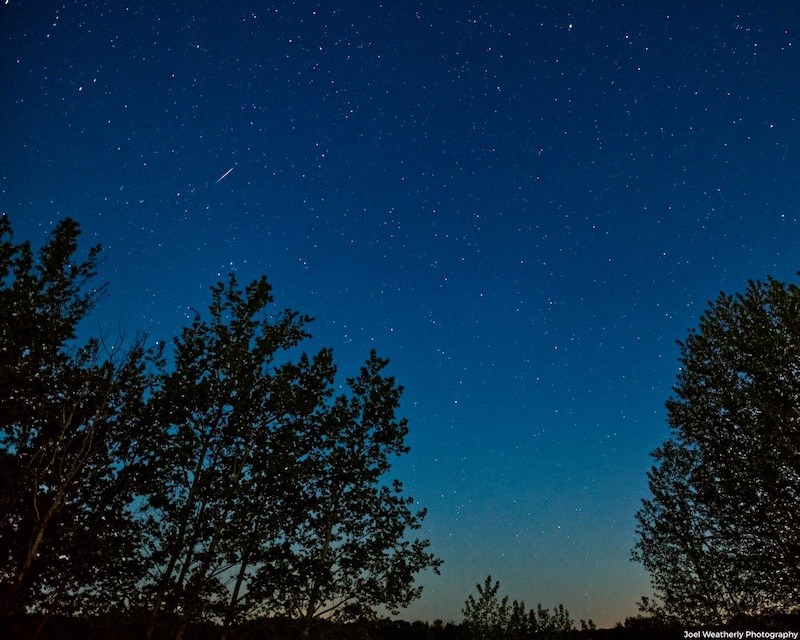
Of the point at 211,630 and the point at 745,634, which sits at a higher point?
the point at 745,634

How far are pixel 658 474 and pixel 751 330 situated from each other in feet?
24.1

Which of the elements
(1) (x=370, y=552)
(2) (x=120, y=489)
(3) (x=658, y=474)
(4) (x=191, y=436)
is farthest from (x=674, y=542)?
(2) (x=120, y=489)

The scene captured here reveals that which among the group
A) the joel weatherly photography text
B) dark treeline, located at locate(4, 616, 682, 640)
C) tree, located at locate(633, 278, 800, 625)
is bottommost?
dark treeline, located at locate(4, 616, 682, 640)

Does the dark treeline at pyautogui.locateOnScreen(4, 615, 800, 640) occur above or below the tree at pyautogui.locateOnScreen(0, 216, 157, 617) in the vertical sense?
below

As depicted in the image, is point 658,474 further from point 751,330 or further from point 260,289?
point 260,289

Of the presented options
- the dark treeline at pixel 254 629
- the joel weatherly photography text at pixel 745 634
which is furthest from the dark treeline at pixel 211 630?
the joel weatherly photography text at pixel 745 634

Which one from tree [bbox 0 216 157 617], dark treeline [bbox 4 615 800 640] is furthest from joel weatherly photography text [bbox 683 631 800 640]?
tree [bbox 0 216 157 617]

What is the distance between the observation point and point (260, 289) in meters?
17.5

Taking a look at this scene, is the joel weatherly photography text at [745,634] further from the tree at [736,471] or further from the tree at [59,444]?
the tree at [59,444]

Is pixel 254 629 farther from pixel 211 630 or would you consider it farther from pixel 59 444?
pixel 59 444

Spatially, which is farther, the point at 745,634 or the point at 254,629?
the point at 254,629

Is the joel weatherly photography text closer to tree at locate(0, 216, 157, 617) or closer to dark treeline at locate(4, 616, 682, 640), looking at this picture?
dark treeline at locate(4, 616, 682, 640)

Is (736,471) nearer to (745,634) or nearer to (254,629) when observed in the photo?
(745,634)

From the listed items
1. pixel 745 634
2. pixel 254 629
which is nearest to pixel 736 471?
pixel 745 634
